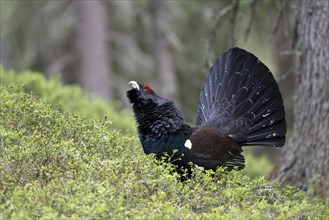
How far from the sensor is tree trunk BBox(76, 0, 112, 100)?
18875 mm

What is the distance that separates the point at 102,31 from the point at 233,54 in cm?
1134

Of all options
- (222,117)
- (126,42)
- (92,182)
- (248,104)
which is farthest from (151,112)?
(126,42)

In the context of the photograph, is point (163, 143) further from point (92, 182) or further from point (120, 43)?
point (120, 43)

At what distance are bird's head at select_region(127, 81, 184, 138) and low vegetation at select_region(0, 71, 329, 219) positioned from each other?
270mm

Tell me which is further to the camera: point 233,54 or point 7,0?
point 7,0

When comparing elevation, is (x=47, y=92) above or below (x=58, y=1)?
below

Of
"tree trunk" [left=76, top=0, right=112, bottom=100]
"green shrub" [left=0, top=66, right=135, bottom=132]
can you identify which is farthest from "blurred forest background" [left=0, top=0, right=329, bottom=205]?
"green shrub" [left=0, top=66, right=135, bottom=132]

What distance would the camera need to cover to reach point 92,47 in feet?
62.5

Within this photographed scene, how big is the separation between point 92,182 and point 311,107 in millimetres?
4071

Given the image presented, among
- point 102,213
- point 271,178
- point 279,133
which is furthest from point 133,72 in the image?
point 102,213

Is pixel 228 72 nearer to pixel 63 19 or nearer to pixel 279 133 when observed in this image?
pixel 279 133

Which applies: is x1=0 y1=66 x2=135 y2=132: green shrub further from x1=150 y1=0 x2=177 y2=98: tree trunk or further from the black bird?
x1=150 y1=0 x2=177 y2=98: tree trunk

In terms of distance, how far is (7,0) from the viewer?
748 inches

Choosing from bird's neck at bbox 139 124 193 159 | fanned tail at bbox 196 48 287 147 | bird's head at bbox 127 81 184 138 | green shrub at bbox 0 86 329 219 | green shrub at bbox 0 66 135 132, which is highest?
green shrub at bbox 0 66 135 132
